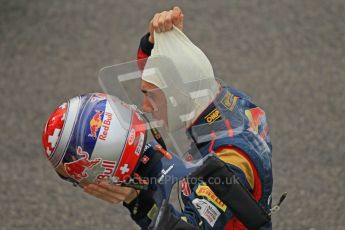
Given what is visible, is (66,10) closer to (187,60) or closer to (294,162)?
(294,162)

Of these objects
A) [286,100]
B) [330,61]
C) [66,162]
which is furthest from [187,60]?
[330,61]

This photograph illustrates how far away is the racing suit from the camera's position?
9.75ft

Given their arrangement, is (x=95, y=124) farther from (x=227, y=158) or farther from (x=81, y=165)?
(x=227, y=158)

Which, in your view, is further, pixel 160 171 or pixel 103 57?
pixel 103 57

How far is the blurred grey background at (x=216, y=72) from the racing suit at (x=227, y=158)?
1.94m

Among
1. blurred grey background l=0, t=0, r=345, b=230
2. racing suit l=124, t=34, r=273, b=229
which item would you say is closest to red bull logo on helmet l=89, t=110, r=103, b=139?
racing suit l=124, t=34, r=273, b=229

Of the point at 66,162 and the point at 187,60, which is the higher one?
the point at 187,60

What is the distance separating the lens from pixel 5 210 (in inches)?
203

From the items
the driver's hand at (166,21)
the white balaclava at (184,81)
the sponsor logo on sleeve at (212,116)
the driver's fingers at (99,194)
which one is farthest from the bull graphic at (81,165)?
the driver's hand at (166,21)

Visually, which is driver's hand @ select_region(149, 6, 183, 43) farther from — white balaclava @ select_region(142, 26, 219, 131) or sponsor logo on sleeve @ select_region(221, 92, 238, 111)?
sponsor logo on sleeve @ select_region(221, 92, 238, 111)

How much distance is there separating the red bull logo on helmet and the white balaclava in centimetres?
24

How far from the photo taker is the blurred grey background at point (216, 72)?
519 cm

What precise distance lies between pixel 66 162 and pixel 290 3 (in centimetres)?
482

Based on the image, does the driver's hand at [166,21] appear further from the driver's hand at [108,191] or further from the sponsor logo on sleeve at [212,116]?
the driver's hand at [108,191]
